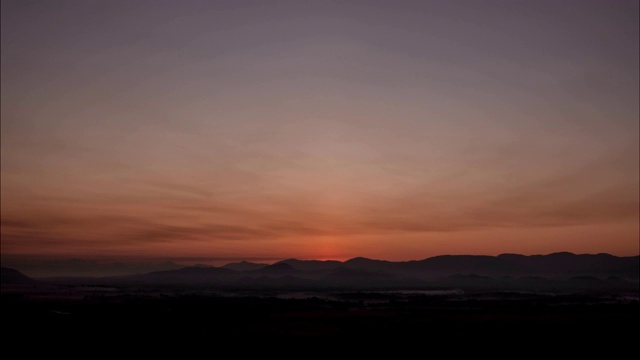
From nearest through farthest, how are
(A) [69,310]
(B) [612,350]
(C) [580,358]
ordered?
(C) [580,358]
(B) [612,350]
(A) [69,310]

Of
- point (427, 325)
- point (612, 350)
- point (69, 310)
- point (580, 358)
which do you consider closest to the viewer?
point (580, 358)

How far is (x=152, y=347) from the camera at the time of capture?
3250cm

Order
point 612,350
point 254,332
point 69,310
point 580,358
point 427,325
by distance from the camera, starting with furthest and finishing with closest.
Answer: point 69,310, point 427,325, point 254,332, point 612,350, point 580,358

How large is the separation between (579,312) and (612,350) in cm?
3177

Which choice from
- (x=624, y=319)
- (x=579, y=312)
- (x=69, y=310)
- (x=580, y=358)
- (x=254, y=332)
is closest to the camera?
(x=580, y=358)

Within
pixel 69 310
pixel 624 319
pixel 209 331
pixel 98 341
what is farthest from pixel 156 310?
pixel 624 319

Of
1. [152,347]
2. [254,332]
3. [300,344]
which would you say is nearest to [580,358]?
[300,344]

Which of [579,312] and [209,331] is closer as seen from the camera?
[209,331]

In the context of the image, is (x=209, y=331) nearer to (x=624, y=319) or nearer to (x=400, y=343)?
(x=400, y=343)

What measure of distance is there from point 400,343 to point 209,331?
13.6 meters

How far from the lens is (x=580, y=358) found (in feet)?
102

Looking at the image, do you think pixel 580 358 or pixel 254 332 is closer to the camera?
pixel 580 358

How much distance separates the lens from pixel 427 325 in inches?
1820

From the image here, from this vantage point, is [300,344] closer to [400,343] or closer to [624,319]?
[400,343]
